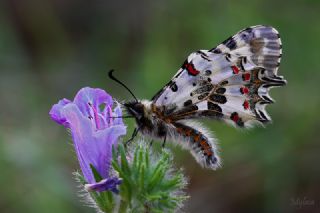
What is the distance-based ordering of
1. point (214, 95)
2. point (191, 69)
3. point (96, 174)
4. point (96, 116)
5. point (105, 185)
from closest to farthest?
point (105, 185), point (96, 174), point (96, 116), point (191, 69), point (214, 95)

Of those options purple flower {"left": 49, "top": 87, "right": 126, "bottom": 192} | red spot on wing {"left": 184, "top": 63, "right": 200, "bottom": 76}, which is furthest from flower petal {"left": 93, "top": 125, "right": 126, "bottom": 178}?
red spot on wing {"left": 184, "top": 63, "right": 200, "bottom": 76}

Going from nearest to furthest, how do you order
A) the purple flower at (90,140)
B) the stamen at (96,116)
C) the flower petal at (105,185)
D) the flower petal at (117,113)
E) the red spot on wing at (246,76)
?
the flower petal at (105,185) → the purple flower at (90,140) → the stamen at (96,116) → the flower petal at (117,113) → the red spot on wing at (246,76)

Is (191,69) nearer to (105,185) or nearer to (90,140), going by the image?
(90,140)

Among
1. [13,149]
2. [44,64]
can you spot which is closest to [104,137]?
[13,149]

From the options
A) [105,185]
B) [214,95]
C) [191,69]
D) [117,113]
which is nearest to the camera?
[105,185]

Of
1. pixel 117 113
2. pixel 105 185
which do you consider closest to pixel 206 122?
pixel 117 113

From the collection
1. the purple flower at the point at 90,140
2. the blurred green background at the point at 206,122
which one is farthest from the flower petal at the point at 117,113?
the blurred green background at the point at 206,122

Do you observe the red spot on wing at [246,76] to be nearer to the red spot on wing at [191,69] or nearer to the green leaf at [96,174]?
the red spot on wing at [191,69]

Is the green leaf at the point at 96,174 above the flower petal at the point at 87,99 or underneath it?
underneath
